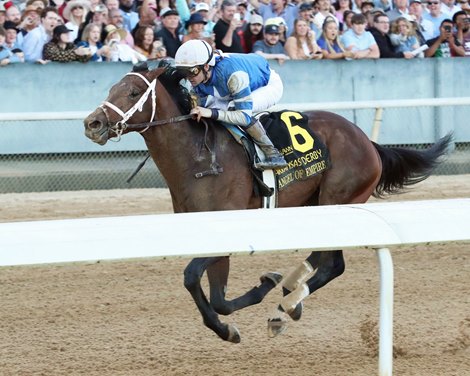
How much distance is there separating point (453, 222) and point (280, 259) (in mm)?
3378

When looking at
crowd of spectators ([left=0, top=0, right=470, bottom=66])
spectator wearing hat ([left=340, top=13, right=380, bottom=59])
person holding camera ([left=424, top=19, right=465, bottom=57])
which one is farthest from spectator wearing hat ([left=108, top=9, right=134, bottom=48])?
person holding camera ([left=424, top=19, right=465, bottom=57])

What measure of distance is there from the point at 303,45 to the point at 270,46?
0.39 m

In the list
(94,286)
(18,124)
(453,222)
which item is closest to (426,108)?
(18,124)

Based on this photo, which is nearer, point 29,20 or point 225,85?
point 225,85

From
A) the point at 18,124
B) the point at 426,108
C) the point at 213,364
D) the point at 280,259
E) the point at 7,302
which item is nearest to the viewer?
the point at 213,364

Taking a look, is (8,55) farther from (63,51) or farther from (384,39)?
(384,39)

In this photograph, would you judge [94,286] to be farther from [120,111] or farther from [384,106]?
[384,106]

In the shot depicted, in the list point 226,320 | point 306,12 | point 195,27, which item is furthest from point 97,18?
point 226,320

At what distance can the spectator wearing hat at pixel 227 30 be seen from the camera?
32.0ft

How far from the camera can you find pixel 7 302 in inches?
235

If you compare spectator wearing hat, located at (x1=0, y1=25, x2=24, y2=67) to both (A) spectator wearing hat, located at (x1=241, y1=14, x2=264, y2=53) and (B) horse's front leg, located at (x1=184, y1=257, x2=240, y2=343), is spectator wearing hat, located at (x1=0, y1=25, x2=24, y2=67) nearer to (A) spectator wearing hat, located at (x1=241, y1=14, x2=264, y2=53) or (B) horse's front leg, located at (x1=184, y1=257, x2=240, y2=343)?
(A) spectator wearing hat, located at (x1=241, y1=14, x2=264, y2=53)

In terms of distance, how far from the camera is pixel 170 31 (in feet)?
31.7

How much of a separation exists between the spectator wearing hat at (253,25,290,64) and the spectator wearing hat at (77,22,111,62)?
4.85 feet

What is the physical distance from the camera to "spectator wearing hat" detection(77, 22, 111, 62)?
9.49 m
